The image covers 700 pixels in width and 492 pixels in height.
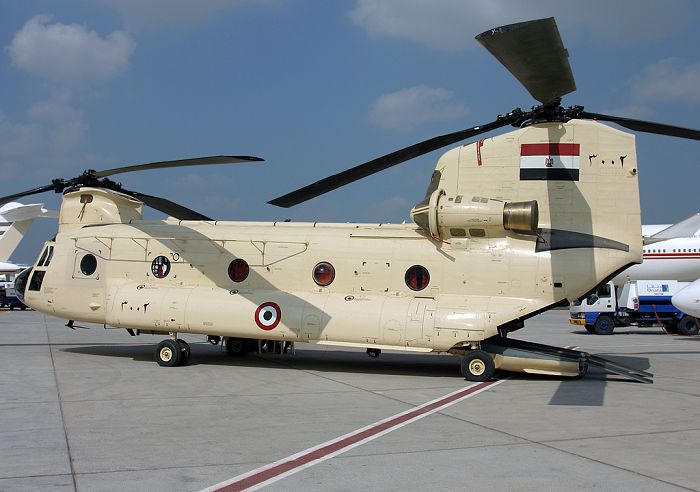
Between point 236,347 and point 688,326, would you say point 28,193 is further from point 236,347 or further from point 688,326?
point 688,326

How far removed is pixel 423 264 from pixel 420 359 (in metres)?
3.96

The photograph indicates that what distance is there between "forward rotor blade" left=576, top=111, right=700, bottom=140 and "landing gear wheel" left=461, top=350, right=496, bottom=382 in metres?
4.66

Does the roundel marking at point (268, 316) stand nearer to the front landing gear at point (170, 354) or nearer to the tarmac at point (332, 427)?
the tarmac at point (332, 427)

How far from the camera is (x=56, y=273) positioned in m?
15.1

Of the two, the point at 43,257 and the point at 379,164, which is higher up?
the point at 379,164

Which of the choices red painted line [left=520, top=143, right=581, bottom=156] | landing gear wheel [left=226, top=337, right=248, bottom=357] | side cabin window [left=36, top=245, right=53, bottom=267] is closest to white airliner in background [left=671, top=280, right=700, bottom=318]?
red painted line [left=520, top=143, right=581, bottom=156]

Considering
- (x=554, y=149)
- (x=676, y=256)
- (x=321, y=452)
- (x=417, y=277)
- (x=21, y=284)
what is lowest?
(x=321, y=452)

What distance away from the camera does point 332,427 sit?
8.23 metres

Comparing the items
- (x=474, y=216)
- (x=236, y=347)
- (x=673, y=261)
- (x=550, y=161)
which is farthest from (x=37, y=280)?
(x=673, y=261)

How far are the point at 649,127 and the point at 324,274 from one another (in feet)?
21.9

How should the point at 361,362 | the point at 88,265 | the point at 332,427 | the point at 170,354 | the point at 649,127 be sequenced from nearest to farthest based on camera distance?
the point at 332,427 → the point at 649,127 → the point at 170,354 → the point at 88,265 → the point at 361,362

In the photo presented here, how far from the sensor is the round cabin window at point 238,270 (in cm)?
1417

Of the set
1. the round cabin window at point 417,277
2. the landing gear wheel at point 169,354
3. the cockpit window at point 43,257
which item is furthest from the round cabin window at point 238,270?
the cockpit window at point 43,257

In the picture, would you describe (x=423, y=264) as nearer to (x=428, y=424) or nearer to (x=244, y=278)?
(x=244, y=278)
